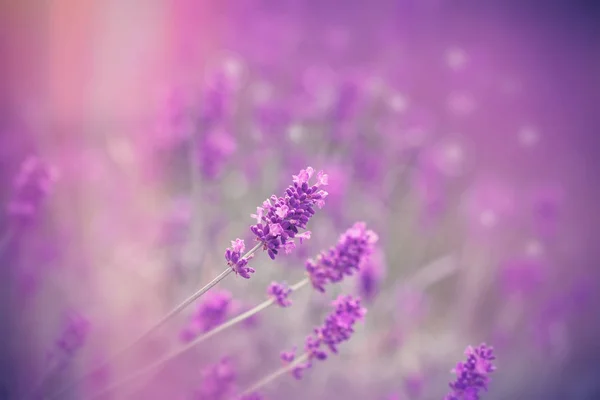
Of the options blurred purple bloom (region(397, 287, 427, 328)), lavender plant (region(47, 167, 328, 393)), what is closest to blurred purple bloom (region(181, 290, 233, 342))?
lavender plant (region(47, 167, 328, 393))

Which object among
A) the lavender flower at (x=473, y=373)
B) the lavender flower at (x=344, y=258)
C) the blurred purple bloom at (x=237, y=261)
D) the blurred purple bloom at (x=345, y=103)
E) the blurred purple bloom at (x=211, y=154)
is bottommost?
the lavender flower at (x=473, y=373)

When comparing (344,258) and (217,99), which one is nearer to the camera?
(344,258)

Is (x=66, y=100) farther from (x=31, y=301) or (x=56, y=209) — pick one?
(x=31, y=301)

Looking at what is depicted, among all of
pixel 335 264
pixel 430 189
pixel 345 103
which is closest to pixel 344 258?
pixel 335 264

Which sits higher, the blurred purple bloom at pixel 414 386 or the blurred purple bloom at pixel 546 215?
the blurred purple bloom at pixel 546 215

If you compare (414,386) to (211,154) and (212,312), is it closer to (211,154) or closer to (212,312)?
(212,312)

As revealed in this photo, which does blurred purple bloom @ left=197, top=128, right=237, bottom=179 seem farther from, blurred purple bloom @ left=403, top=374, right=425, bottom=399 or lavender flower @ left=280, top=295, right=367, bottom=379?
blurred purple bloom @ left=403, top=374, right=425, bottom=399

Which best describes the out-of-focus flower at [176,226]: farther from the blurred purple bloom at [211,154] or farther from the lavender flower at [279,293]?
the lavender flower at [279,293]

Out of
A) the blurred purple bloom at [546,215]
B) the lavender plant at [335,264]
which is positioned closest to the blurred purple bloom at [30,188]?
the lavender plant at [335,264]
